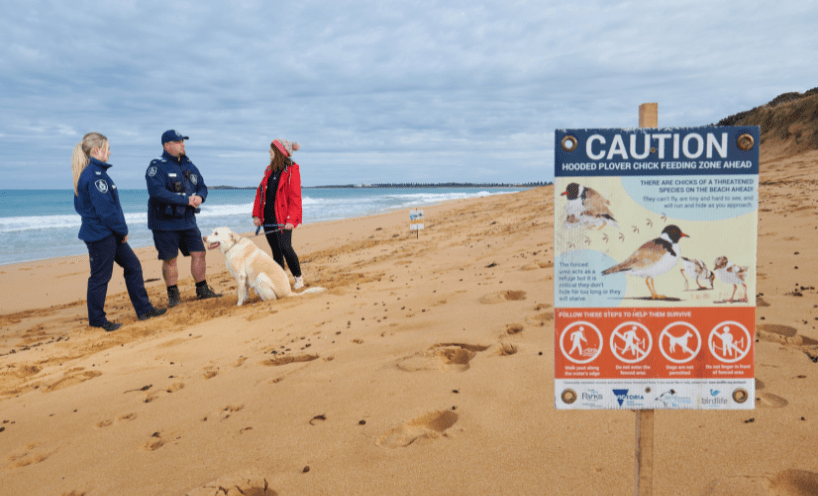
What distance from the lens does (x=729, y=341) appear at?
5.13 ft

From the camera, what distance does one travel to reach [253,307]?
236 inches

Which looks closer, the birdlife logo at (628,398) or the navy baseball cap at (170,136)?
the birdlife logo at (628,398)

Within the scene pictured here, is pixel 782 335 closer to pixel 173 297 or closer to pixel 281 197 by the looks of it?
pixel 281 197

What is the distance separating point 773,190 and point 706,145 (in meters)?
10.7

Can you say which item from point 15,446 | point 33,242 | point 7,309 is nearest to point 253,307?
point 15,446

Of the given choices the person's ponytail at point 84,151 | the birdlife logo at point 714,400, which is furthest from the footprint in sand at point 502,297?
the person's ponytail at point 84,151

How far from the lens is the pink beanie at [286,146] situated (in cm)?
612

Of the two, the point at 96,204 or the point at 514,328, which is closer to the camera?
the point at 514,328

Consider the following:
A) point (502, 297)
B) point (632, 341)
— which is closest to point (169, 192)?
point (502, 297)

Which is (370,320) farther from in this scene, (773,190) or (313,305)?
(773,190)

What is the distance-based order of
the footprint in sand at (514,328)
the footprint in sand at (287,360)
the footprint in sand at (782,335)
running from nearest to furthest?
the footprint in sand at (782,335) → the footprint in sand at (514,328) → the footprint in sand at (287,360)

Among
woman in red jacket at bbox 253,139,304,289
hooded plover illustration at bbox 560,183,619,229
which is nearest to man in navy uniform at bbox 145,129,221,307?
woman in red jacket at bbox 253,139,304,289

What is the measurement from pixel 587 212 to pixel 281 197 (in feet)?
17.8

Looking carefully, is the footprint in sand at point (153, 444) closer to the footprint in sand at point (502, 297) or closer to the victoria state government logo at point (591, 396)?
the victoria state government logo at point (591, 396)
